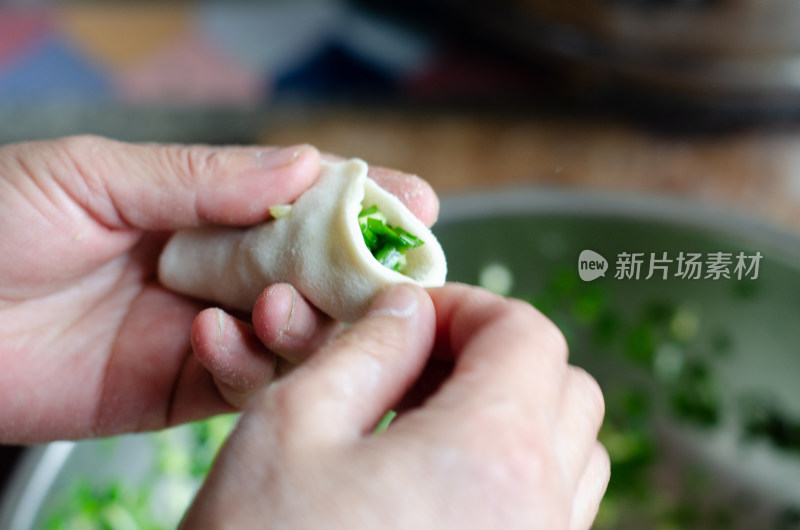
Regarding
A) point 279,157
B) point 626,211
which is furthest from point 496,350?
point 626,211

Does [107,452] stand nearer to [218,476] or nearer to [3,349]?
[3,349]

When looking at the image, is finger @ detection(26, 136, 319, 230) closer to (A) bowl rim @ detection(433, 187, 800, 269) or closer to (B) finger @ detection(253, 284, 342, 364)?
(B) finger @ detection(253, 284, 342, 364)

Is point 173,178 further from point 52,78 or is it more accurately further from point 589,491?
point 52,78

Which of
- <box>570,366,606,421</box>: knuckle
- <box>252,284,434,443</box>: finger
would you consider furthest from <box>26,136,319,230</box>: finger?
<box>570,366,606,421</box>: knuckle

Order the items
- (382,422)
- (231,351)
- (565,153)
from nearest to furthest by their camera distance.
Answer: (231,351)
(382,422)
(565,153)

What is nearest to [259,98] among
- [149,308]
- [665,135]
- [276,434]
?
[665,135]
